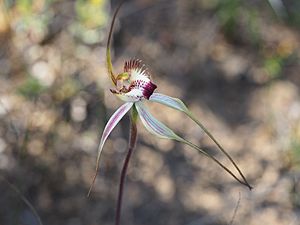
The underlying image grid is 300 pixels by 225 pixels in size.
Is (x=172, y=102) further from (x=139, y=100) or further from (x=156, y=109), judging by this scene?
(x=156, y=109)

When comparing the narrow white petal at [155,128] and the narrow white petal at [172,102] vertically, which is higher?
the narrow white petal at [172,102]

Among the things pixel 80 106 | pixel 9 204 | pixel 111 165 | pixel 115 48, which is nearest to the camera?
pixel 9 204

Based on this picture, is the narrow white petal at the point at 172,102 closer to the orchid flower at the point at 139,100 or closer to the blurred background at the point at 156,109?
the orchid flower at the point at 139,100

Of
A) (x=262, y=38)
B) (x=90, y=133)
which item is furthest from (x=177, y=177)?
(x=262, y=38)

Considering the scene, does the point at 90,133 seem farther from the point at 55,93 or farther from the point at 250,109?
the point at 250,109

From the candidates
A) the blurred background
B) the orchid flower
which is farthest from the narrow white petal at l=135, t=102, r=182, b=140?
the blurred background

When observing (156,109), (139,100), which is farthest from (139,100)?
(156,109)

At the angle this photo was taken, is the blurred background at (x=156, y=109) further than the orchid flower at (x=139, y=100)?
Yes

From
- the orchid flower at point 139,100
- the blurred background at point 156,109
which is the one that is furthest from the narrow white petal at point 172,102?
the blurred background at point 156,109
